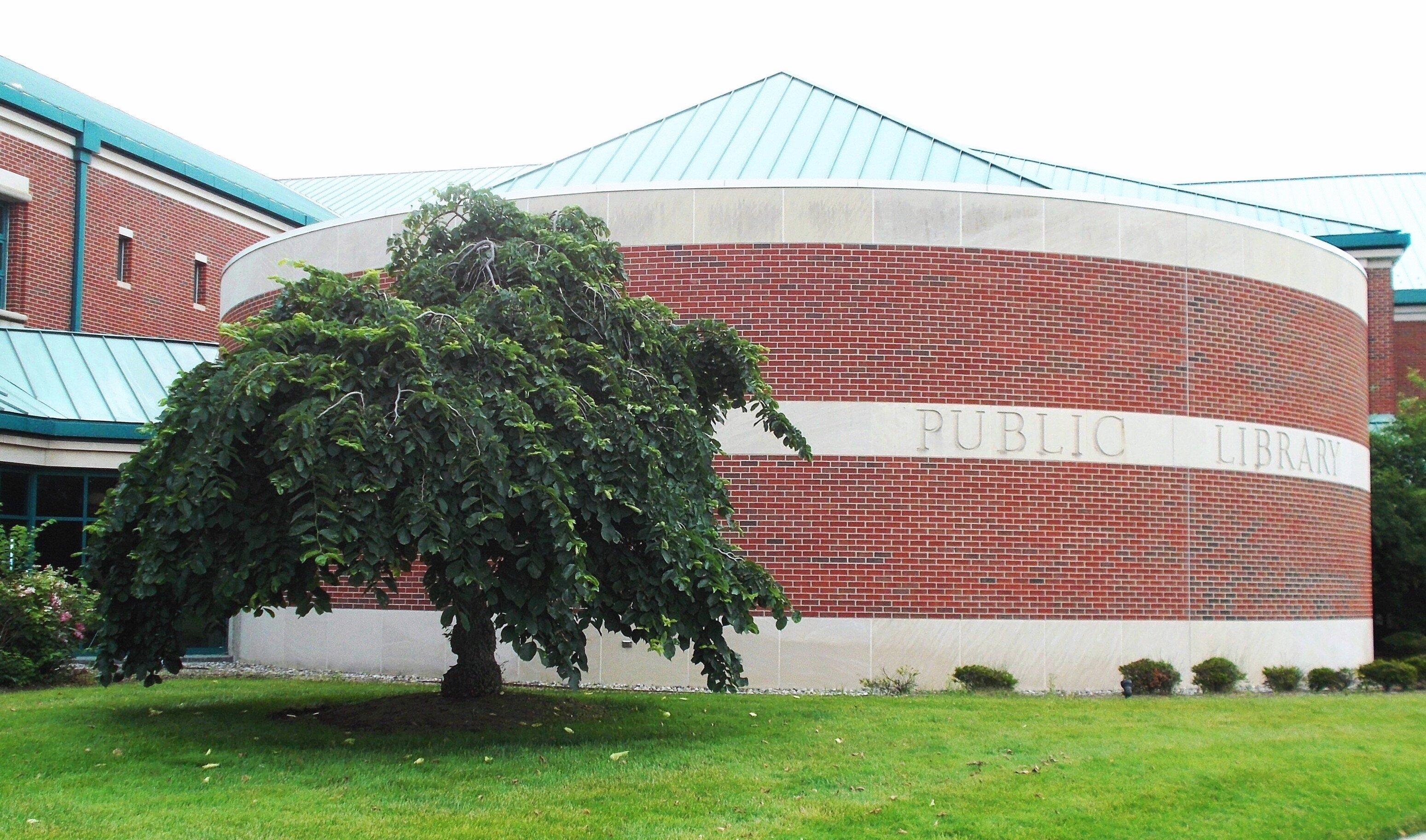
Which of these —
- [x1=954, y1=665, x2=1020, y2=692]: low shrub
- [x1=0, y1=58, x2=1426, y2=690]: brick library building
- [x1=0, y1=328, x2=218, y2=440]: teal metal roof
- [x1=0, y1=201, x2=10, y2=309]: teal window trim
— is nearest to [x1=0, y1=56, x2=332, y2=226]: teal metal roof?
[x1=0, y1=201, x2=10, y2=309]: teal window trim

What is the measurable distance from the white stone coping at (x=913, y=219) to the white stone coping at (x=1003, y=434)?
2.07 metres

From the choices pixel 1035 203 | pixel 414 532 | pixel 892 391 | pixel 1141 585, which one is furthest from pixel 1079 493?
pixel 414 532

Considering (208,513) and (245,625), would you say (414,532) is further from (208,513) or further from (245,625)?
(245,625)

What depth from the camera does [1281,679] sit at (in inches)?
651

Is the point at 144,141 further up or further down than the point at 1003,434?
further up

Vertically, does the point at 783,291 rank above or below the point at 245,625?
above

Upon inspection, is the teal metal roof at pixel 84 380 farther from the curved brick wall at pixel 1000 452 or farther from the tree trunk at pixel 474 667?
the tree trunk at pixel 474 667

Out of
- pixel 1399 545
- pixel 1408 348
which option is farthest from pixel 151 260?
pixel 1408 348

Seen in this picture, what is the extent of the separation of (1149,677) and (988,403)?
3806 millimetres

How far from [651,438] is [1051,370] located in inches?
273

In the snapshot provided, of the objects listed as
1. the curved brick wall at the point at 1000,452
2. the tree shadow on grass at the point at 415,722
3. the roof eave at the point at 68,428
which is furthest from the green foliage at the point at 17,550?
the curved brick wall at the point at 1000,452

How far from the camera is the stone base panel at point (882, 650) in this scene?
1571 centimetres

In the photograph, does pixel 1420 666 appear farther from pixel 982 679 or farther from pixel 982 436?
pixel 982 436

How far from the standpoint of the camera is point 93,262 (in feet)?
94.1
